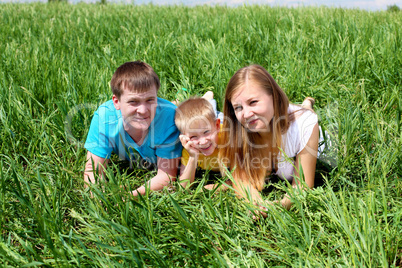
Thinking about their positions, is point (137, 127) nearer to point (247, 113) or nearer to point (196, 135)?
point (196, 135)

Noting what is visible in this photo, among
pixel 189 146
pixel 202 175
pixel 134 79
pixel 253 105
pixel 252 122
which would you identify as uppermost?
pixel 134 79

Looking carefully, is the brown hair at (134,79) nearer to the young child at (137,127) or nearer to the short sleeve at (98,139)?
the young child at (137,127)

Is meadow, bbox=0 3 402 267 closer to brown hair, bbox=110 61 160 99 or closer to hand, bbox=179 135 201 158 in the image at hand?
hand, bbox=179 135 201 158

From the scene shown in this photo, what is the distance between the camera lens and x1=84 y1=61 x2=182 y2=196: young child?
7.56 feet

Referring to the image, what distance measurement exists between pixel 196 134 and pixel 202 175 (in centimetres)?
36

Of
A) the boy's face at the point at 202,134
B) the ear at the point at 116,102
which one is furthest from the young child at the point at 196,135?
the ear at the point at 116,102

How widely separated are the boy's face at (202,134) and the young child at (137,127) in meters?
0.18

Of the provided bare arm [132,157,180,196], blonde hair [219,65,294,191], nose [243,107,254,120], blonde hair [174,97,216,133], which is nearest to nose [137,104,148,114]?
blonde hair [174,97,216,133]

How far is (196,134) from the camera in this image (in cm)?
238

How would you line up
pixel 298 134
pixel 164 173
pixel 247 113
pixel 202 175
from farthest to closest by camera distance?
pixel 202 175, pixel 164 173, pixel 298 134, pixel 247 113

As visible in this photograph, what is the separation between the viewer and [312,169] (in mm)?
2238

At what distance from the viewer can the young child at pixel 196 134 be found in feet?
7.59

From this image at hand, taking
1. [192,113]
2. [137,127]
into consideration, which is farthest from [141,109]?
[192,113]

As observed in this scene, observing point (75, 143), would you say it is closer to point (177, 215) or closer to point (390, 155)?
point (177, 215)
